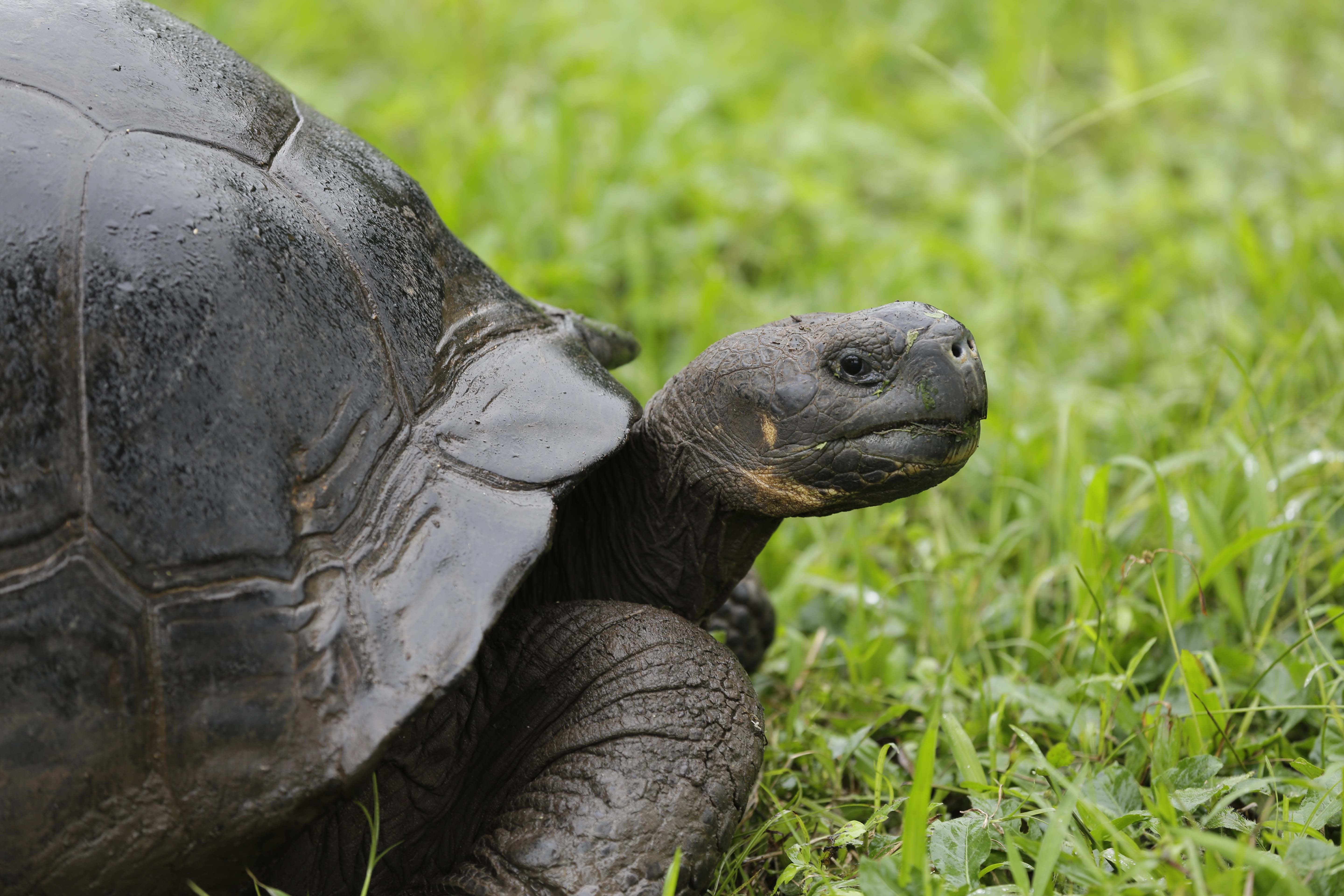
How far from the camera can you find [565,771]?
6.64 feet

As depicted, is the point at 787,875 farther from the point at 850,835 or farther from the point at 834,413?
the point at 834,413

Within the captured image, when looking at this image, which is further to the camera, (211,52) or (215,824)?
(211,52)

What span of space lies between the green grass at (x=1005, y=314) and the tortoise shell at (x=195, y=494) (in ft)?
2.82

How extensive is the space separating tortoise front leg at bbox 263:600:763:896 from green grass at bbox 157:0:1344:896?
31 centimetres

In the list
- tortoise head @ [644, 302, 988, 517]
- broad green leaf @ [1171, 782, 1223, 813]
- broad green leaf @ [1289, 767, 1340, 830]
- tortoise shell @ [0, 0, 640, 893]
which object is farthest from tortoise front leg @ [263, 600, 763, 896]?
broad green leaf @ [1289, 767, 1340, 830]

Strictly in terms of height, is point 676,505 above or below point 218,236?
below

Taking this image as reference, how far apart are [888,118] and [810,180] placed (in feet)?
5.33

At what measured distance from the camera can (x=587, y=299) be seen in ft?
14.9

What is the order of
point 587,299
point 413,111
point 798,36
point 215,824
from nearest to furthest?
point 215,824, point 587,299, point 413,111, point 798,36

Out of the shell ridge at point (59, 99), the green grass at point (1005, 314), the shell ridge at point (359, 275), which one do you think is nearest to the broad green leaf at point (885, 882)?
the green grass at point (1005, 314)

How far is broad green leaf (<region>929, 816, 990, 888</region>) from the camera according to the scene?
6.57 feet

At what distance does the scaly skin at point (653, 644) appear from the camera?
196 centimetres

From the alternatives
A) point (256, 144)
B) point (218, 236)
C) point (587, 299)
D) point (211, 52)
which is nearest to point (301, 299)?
point (218, 236)

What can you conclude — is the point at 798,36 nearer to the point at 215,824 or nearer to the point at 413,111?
→ the point at 413,111
